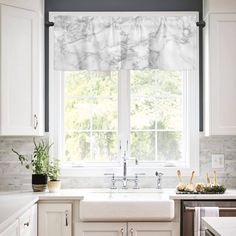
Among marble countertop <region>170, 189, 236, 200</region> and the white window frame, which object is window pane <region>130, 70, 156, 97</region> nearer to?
the white window frame

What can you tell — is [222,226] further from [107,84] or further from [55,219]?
[107,84]

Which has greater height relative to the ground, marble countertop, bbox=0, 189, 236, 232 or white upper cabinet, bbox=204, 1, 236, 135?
white upper cabinet, bbox=204, 1, 236, 135

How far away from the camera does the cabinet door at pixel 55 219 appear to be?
3.85 metres

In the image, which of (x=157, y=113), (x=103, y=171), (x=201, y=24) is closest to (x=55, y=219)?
(x=103, y=171)

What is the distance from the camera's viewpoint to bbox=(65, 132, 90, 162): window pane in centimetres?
458

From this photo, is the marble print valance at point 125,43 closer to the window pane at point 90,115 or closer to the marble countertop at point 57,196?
the window pane at point 90,115

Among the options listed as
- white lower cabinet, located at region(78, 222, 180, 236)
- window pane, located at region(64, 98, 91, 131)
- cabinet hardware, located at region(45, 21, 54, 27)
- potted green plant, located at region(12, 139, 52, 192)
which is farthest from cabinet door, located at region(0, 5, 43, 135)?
white lower cabinet, located at region(78, 222, 180, 236)

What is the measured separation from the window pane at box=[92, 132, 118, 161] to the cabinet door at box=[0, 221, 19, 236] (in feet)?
5.34

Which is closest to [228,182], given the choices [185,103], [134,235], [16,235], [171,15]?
[185,103]

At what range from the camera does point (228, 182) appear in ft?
14.6

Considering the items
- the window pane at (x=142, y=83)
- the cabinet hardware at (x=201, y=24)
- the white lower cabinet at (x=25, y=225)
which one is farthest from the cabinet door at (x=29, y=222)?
the cabinet hardware at (x=201, y=24)

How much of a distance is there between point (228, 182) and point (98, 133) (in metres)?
1.25

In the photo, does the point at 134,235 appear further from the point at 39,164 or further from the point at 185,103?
the point at 185,103

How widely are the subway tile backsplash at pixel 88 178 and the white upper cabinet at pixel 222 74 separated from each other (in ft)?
1.02
